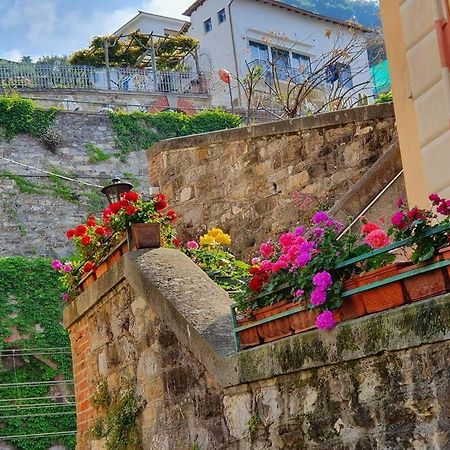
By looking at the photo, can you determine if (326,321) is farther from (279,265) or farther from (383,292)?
(279,265)

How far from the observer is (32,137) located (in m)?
25.4

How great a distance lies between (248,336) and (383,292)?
3.58ft

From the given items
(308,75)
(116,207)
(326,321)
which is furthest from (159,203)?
(308,75)

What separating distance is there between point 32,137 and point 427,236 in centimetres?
2231

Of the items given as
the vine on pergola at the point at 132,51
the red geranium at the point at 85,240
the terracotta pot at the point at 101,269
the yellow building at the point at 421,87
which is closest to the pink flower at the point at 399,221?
the yellow building at the point at 421,87

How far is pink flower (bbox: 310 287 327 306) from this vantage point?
4465 millimetres

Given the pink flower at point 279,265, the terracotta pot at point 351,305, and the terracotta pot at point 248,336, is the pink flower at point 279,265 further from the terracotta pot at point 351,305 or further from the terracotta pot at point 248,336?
the terracotta pot at point 351,305

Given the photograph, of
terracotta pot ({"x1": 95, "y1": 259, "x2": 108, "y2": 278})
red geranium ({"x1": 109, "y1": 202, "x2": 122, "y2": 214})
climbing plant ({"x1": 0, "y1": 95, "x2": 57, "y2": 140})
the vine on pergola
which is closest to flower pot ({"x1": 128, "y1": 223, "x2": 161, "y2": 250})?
red geranium ({"x1": 109, "y1": 202, "x2": 122, "y2": 214})

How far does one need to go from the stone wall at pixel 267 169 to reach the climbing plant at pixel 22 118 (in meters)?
14.7

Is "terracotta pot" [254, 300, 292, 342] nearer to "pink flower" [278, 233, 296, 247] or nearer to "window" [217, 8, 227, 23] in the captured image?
"pink flower" [278, 233, 296, 247]

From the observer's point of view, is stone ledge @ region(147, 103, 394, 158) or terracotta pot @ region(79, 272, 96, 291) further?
stone ledge @ region(147, 103, 394, 158)

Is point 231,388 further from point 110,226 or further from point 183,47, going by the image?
point 183,47

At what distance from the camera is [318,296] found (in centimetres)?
447

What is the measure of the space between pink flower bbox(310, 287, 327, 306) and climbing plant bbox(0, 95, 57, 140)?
850 inches
